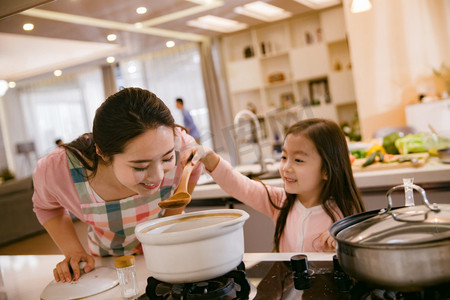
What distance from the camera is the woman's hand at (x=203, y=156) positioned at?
111cm

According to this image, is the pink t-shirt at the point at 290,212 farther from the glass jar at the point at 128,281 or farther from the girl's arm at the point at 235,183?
the glass jar at the point at 128,281

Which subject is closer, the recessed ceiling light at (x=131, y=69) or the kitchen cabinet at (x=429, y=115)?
the kitchen cabinet at (x=429, y=115)

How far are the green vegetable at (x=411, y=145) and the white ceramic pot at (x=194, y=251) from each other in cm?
169

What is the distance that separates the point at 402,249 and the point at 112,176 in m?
0.75

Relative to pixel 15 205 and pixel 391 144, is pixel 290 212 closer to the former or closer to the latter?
pixel 391 144

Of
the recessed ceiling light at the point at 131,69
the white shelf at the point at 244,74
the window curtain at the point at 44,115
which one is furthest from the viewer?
the window curtain at the point at 44,115

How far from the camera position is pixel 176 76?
8164 millimetres

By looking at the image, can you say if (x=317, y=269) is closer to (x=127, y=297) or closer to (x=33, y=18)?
(x=127, y=297)

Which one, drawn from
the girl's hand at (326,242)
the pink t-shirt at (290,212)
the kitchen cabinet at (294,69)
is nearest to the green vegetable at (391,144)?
the pink t-shirt at (290,212)

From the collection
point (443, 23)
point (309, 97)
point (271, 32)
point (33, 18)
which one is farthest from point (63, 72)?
point (33, 18)

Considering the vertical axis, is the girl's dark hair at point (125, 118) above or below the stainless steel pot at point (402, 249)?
above

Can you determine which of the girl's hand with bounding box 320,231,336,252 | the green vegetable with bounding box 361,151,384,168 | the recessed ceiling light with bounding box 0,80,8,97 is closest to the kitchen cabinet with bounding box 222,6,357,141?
the green vegetable with bounding box 361,151,384,168

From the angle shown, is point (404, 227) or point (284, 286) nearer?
point (404, 227)

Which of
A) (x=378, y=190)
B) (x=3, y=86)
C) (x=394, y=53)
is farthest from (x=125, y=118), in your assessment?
(x=3, y=86)
